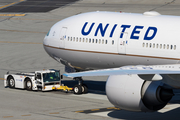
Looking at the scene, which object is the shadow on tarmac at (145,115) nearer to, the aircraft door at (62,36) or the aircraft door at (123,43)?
the aircraft door at (123,43)

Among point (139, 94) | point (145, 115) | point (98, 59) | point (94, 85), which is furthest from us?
point (94, 85)

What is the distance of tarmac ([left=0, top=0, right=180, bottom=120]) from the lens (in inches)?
1187

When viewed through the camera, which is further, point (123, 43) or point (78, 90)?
point (78, 90)

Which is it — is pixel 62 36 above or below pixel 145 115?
above

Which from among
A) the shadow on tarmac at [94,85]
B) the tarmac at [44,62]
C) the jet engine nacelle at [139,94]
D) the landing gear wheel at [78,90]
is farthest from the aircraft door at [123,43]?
the shadow on tarmac at [94,85]

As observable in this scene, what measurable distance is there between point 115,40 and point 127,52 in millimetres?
1409

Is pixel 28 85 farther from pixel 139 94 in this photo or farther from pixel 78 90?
pixel 139 94

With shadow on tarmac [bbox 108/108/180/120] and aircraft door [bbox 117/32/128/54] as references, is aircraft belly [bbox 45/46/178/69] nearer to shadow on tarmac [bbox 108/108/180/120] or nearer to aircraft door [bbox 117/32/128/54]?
aircraft door [bbox 117/32/128/54]

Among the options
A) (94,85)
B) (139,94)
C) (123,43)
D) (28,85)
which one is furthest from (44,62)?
(139,94)

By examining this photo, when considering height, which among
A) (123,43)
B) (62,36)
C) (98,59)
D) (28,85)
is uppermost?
(62,36)

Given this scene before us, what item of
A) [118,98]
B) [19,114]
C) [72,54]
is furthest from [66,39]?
[118,98]

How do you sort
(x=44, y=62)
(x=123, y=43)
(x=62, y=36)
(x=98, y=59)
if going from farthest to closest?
(x=44, y=62) < (x=62, y=36) < (x=98, y=59) < (x=123, y=43)

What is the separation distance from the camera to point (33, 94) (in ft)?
121

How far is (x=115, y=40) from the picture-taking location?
3262cm
